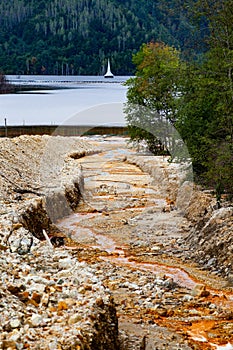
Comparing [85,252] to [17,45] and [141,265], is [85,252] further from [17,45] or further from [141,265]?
[17,45]

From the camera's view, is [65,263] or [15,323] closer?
[15,323]

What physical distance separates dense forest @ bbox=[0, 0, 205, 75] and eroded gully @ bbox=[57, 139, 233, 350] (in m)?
116

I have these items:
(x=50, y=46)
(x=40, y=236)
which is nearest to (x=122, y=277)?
(x=40, y=236)

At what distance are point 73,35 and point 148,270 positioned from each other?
14718 centimetres

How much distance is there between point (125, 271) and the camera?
1313 centimetres

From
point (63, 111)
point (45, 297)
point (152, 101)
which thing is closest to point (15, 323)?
point (45, 297)

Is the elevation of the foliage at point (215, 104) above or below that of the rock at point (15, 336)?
above

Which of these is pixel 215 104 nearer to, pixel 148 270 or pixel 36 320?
pixel 148 270

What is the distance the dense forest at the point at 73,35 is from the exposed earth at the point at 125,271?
116744mm

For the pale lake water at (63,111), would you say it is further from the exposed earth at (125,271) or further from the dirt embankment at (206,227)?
the dirt embankment at (206,227)

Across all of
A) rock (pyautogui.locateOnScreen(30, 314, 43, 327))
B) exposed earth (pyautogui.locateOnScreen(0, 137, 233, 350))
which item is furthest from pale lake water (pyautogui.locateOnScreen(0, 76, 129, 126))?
rock (pyautogui.locateOnScreen(30, 314, 43, 327))

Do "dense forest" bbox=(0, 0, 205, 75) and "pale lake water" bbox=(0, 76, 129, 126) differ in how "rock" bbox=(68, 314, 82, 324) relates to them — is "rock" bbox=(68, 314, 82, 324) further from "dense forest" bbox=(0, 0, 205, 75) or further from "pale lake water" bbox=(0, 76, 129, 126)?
"dense forest" bbox=(0, 0, 205, 75)

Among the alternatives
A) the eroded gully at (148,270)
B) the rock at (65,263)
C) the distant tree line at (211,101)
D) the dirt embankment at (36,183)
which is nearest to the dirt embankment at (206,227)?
the eroded gully at (148,270)

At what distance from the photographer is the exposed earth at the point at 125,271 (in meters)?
7.60
